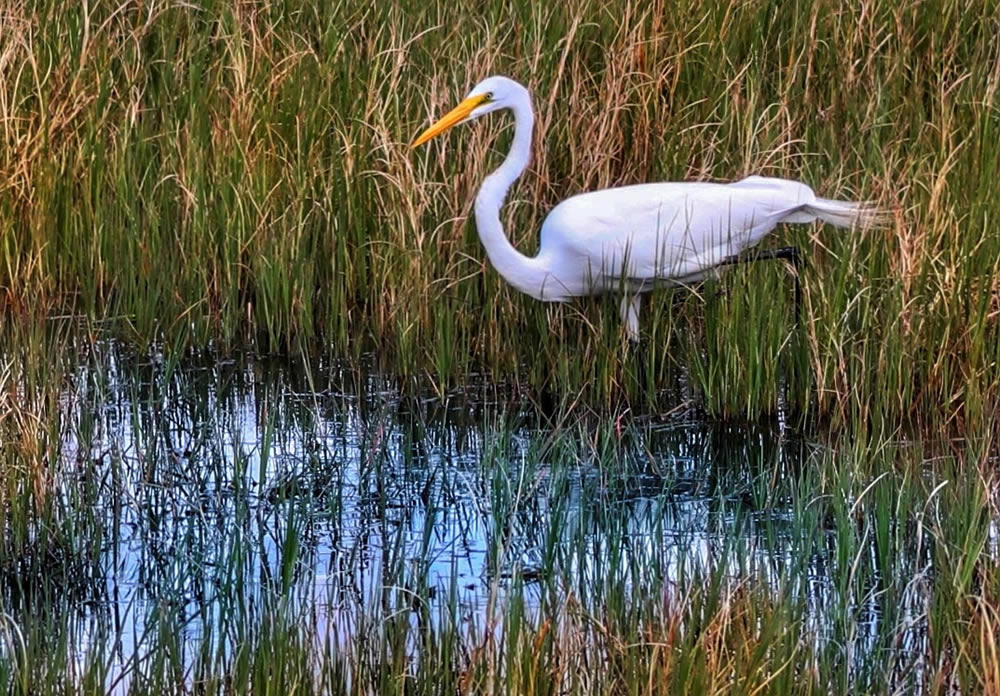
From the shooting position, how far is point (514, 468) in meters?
4.12

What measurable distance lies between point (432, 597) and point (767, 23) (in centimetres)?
A: 354

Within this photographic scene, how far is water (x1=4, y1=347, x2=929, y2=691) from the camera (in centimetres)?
314

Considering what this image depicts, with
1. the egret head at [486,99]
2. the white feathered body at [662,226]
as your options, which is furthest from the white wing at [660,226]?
the egret head at [486,99]

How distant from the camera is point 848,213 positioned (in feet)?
15.5

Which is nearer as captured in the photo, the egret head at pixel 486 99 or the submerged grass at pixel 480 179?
the submerged grass at pixel 480 179

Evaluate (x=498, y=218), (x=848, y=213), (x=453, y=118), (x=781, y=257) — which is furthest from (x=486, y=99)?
(x=848, y=213)

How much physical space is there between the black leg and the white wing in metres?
0.04

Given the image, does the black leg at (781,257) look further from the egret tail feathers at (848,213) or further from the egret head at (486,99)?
the egret head at (486,99)

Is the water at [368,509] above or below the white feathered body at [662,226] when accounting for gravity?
below

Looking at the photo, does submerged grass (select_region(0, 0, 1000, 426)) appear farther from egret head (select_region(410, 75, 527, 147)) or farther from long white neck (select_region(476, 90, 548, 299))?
egret head (select_region(410, 75, 527, 147))

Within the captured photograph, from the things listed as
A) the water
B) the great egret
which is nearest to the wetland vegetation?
the water

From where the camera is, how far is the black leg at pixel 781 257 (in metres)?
4.77

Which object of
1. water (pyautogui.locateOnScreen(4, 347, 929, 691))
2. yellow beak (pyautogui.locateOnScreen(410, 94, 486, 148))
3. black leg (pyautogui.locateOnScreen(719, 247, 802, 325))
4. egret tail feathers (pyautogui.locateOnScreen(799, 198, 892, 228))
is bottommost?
water (pyautogui.locateOnScreen(4, 347, 929, 691))

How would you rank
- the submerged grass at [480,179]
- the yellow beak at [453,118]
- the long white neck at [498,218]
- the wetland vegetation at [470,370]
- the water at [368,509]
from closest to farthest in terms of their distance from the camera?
the wetland vegetation at [470,370] → the water at [368,509] → the submerged grass at [480,179] → the yellow beak at [453,118] → the long white neck at [498,218]
